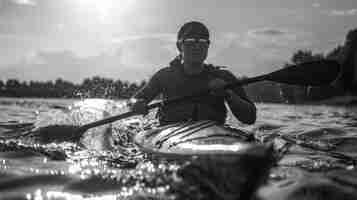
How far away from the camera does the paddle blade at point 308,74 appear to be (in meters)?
6.16

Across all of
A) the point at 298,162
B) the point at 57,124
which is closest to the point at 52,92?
the point at 57,124

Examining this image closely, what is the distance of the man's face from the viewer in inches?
240

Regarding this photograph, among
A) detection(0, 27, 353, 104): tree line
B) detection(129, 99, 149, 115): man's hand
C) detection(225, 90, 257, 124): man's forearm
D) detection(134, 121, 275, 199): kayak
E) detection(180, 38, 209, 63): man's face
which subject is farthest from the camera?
detection(0, 27, 353, 104): tree line

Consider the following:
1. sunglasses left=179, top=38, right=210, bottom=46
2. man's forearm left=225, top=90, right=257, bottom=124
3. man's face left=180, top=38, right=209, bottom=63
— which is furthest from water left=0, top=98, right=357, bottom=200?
sunglasses left=179, top=38, right=210, bottom=46

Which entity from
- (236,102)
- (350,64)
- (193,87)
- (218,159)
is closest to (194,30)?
(193,87)

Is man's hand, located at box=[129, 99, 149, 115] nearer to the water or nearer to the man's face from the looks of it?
the water

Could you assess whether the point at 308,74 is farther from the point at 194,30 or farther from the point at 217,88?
the point at 194,30

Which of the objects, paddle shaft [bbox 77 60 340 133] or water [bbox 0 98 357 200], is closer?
water [bbox 0 98 357 200]

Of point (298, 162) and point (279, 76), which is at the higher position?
point (279, 76)

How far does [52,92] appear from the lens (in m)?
43.5

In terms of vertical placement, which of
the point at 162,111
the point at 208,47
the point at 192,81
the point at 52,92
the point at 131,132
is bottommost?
the point at 52,92

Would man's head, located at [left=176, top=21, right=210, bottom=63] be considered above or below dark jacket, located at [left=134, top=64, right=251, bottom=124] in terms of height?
above

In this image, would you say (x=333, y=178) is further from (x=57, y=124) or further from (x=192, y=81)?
(x=57, y=124)

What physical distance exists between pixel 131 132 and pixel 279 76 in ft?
8.60
